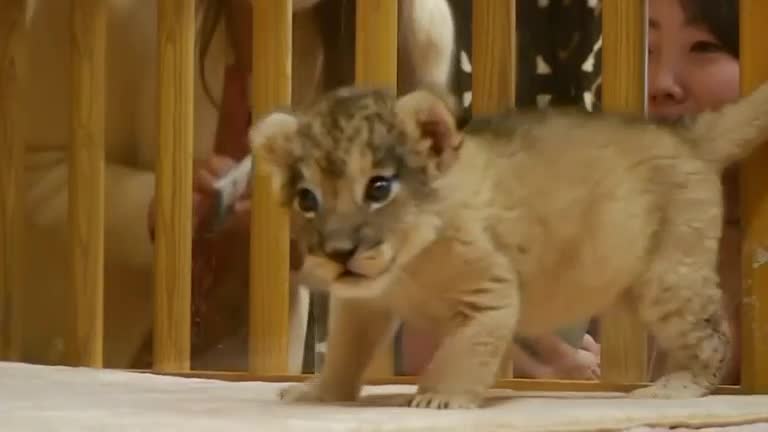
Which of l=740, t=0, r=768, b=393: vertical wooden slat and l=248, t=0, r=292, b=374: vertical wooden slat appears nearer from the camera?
l=740, t=0, r=768, b=393: vertical wooden slat

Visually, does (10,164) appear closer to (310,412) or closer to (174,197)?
(174,197)

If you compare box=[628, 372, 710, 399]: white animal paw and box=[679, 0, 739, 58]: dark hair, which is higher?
box=[679, 0, 739, 58]: dark hair

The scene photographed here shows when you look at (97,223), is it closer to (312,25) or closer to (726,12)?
(312,25)

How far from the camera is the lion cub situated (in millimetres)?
1079

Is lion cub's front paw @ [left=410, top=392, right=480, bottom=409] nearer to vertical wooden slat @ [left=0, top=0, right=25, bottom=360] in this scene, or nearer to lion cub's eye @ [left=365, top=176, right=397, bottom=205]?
lion cub's eye @ [left=365, top=176, right=397, bottom=205]

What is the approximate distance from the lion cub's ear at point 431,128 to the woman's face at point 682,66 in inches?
27.7

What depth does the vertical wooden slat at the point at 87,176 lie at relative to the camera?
64.5 inches

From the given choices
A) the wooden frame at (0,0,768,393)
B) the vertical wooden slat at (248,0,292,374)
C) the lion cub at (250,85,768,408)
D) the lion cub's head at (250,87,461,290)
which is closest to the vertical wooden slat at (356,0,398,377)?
the wooden frame at (0,0,768,393)

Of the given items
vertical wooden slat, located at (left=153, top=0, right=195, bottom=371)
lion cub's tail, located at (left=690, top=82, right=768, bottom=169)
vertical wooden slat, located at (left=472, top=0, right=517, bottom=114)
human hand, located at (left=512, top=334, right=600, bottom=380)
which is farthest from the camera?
human hand, located at (left=512, top=334, right=600, bottom=380)

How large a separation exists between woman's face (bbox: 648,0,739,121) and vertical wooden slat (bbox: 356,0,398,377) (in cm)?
46

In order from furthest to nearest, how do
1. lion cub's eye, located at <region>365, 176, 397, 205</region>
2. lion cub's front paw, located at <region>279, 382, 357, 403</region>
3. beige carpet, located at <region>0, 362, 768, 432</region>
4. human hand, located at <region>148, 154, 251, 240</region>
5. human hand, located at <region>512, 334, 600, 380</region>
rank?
human hand, located at <region>148, 154, 251, 240</region>
human hand, located at <region>512, 334, 600, 380</region>
lion cub's front paw, located at <region>279, 382, 357, 403</region>
lion cub's eye, located at <region>365, 176, 397, 205</region>
beige carpet, located at <region>0, 362, 768, 432</region>

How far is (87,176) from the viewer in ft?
5.40

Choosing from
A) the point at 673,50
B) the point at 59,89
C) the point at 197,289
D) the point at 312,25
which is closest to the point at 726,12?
the point at 673,50

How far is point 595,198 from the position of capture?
1271 mm
